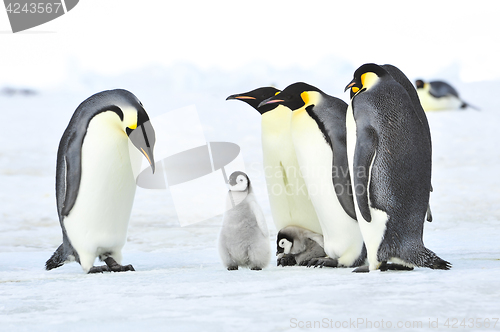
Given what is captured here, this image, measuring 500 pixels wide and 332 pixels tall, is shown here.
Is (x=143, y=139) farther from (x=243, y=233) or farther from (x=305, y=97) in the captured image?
(x=305, y=97)

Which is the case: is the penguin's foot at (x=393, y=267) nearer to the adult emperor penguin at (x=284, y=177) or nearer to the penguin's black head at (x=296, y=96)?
the adult emperor penguin at (x=284, y=177)

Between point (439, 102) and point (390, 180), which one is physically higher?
point (390, 180)

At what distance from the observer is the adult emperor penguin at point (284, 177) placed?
2688mm

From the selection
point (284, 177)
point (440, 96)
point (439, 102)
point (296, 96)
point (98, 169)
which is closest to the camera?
point (98, 169)

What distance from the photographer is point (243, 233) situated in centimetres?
243

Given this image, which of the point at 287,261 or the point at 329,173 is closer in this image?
the point at 329,173

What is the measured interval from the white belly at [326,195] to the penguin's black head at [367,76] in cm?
26

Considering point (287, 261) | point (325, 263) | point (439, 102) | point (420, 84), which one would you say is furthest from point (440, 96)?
point (325, 263)

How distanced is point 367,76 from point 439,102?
30.3ft

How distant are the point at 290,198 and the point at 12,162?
5.16m

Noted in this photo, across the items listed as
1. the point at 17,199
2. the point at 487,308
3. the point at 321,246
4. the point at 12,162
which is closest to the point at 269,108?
the point at 321,246

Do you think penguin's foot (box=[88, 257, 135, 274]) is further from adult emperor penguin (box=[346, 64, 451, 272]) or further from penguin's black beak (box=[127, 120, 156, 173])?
adult emperor penguin (box=[346, 64, 451, 272])

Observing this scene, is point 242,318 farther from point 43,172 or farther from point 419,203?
point 43,172

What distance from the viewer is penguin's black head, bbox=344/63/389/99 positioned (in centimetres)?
229
